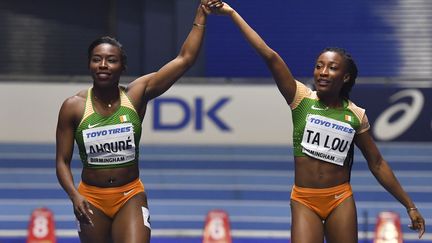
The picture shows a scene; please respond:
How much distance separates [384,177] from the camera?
5945mm

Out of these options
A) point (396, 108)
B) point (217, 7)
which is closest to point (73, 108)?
point (217, 7)

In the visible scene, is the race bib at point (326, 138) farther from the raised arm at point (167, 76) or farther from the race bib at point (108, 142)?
the race bib at point (108, 142)

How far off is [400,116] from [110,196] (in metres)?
8.10

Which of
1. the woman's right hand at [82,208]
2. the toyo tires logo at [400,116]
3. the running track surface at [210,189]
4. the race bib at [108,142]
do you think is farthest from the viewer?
the toyo tires logo at [400,116]

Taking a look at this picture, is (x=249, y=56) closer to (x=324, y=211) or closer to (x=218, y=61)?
(x=218, y=61)

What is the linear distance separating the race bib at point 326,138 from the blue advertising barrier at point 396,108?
7449 millimetres

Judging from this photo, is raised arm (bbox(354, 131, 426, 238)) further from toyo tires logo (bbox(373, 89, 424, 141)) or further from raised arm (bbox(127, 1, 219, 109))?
toyo tires logo (bbox(373, 89, 424, 141))

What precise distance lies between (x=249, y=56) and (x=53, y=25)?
359cm

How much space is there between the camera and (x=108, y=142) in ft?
18.5

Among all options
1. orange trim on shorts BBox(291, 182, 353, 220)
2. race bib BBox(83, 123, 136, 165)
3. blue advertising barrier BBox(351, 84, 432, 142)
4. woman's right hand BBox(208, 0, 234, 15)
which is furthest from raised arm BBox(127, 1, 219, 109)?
blue advertising barrier BBox(351, 84, 432, 142)

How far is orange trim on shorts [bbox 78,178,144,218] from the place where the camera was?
5699 mm

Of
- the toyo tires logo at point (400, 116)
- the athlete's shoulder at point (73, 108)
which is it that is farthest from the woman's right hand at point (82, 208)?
the toyo tires logo at point (400, 116)

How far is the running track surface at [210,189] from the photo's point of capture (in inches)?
378

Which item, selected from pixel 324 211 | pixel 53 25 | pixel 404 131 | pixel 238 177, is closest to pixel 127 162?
pixel 324 211
